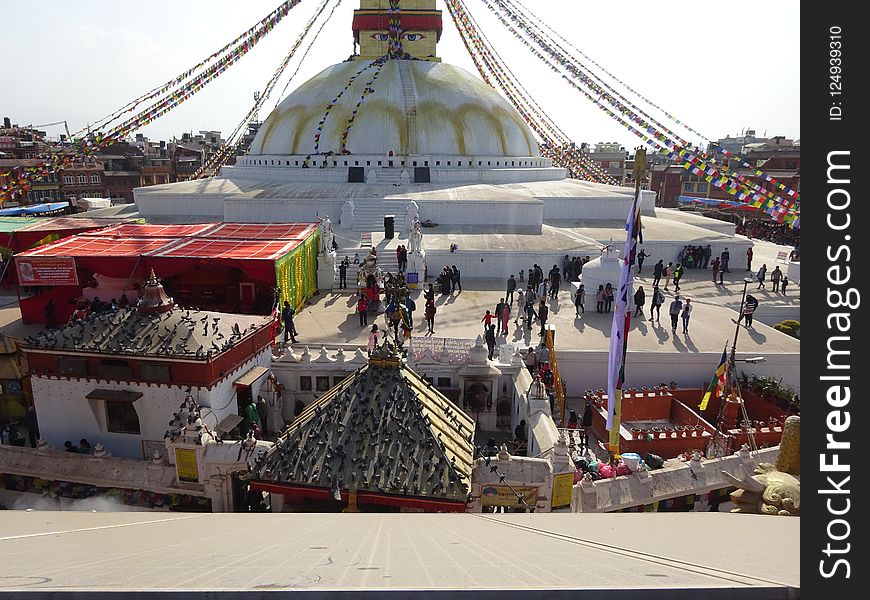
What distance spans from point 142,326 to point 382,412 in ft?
14.9

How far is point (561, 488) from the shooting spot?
582 centimetres

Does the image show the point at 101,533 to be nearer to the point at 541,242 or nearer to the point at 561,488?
the point at 561,488

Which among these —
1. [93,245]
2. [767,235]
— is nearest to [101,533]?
[93,245]

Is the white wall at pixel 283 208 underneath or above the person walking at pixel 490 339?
above

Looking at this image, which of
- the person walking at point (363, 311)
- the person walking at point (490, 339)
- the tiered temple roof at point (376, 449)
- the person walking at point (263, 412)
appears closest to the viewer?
the tiered temple roof at point (376, 449)

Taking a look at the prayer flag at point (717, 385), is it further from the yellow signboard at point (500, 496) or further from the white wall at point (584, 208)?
the white wall at point (584, 208)

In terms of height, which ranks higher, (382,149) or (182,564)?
(382,149)

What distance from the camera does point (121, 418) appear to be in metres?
7.80

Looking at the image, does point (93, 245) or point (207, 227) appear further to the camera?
point (207, 227)

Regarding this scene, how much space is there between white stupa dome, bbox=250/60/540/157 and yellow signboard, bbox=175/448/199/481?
19.4m

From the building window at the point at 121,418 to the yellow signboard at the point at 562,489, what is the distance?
18.7 feet

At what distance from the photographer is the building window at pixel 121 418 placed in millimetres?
7754

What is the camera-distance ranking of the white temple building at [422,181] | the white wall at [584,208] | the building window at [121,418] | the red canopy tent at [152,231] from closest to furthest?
1. the building window at [121,418]
2. the red canopy tent at [152,231]
3. the white temple building at [422,181]
4. the white wall at [584,208]

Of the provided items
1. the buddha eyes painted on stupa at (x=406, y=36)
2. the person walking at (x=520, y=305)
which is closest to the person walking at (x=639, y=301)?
the person walking at (x=520, y=305)
